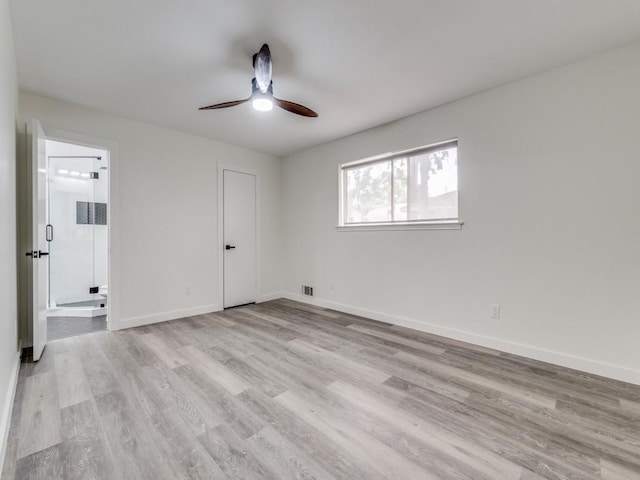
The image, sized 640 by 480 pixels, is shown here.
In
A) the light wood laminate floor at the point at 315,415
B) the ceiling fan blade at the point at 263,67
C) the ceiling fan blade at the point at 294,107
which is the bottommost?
Answer: the light wood laminate floor at the point at 315,415

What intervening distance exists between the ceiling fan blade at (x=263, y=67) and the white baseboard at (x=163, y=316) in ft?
10.2

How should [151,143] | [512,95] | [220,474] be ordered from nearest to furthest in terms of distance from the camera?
[220,474] < [512,95] < [151,143]

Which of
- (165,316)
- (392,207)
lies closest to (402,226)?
(392,207)

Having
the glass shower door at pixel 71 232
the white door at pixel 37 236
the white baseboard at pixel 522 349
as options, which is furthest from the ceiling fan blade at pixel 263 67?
the glass shower door at pixel 71 232

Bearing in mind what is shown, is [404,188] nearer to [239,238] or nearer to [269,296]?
[239,238]

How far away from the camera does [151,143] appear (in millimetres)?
3627

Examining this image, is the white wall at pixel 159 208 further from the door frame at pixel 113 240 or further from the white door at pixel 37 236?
the white door at pixel 37 236

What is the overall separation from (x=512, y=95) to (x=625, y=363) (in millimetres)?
2430

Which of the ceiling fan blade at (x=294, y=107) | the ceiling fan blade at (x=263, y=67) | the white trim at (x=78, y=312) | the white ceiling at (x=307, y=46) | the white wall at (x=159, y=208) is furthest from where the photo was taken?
the white trim at (x=78, y=312)

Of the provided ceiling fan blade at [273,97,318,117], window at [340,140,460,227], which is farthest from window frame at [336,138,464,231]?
ceiling fan blade at [273,97,318,117]

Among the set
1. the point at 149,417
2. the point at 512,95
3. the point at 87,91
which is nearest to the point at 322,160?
the point at 512,95

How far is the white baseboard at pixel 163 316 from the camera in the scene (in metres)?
3.42

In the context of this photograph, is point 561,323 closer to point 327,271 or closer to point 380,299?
point 380,299

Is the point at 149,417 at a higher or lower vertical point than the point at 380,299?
lower
